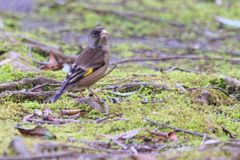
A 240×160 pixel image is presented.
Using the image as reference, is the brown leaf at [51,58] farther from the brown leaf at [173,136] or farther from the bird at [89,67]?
the brown leaf at [173,136]

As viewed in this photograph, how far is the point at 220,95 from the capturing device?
429 cm

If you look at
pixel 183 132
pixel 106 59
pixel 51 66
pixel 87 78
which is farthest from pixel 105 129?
pixel 51 66

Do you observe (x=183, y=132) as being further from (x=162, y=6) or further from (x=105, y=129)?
(x=162, y=6)

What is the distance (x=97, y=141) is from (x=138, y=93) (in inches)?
65.2

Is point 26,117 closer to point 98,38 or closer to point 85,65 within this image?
point 85,65

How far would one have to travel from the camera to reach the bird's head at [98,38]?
504cm

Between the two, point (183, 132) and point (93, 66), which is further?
point (93, 66)

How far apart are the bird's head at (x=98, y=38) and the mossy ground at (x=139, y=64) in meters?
0.64

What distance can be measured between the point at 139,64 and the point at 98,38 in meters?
2.54

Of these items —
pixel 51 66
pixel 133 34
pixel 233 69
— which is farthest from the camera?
pixel 133 34

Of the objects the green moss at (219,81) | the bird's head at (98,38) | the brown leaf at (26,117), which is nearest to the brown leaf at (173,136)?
the brown leaf at (26,117)

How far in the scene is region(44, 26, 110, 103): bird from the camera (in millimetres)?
4328

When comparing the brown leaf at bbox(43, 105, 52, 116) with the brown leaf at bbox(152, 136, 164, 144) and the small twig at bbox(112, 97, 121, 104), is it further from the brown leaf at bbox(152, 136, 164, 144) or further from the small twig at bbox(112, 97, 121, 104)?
the brown leaf at bbox(152, 136, 164, 144)

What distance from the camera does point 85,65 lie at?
4.62m
